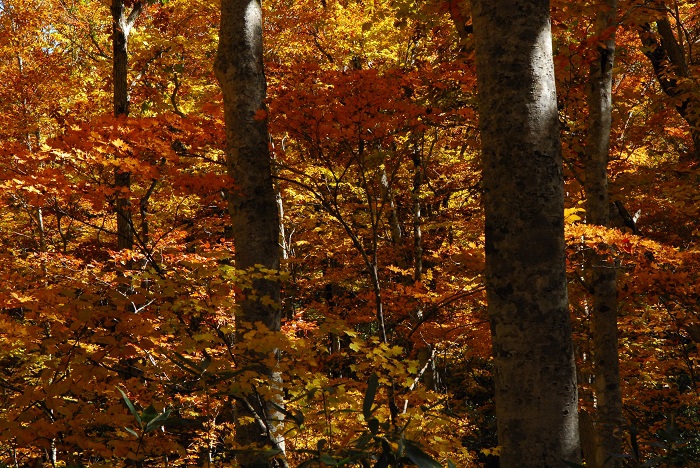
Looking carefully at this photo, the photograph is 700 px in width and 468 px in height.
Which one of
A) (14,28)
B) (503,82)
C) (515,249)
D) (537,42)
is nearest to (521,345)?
(515,249)

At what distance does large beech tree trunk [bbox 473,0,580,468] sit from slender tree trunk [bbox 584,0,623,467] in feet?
11.9

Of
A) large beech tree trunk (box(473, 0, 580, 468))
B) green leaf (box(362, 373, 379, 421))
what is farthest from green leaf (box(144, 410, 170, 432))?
large beech tree trunk (box(473, 0, 580, 468))

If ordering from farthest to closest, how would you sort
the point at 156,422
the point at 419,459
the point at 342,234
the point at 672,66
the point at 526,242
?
the point at 342,234 < the point at 672,66 < the point at 156,422 < the point at 526,242 < the point at 419,459

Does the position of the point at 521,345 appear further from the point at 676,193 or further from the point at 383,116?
the point at 676,193

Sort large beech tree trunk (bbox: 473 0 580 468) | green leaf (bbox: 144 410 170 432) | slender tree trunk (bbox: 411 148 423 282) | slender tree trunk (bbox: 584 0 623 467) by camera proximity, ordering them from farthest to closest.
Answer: slender tree trunk (bbox: 411 148 423 282) → slender tree trunk (bbox: 584 0 623 467) → green leaf (bbox: 144 410 170 432) → large beech tree trunk (bbox: 473 0 580 468)

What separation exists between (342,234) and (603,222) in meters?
8.34

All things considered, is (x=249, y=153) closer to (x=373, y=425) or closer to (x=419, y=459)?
(x=373, y=425)

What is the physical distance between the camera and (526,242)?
1.67 meters

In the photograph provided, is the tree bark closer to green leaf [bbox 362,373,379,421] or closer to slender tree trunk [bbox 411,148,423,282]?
slender tree trunk [bbox 411,148,423,282]

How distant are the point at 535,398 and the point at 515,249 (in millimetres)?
463

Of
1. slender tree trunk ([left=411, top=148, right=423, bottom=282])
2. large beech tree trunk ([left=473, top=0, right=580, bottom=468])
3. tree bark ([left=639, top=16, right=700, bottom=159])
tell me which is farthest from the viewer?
slender tree trunk ([left=411, top=148, right=423, bottom=282])

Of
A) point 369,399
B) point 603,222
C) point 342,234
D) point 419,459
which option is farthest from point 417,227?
point 419,459

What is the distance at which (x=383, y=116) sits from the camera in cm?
481

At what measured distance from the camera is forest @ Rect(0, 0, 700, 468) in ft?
5.65
